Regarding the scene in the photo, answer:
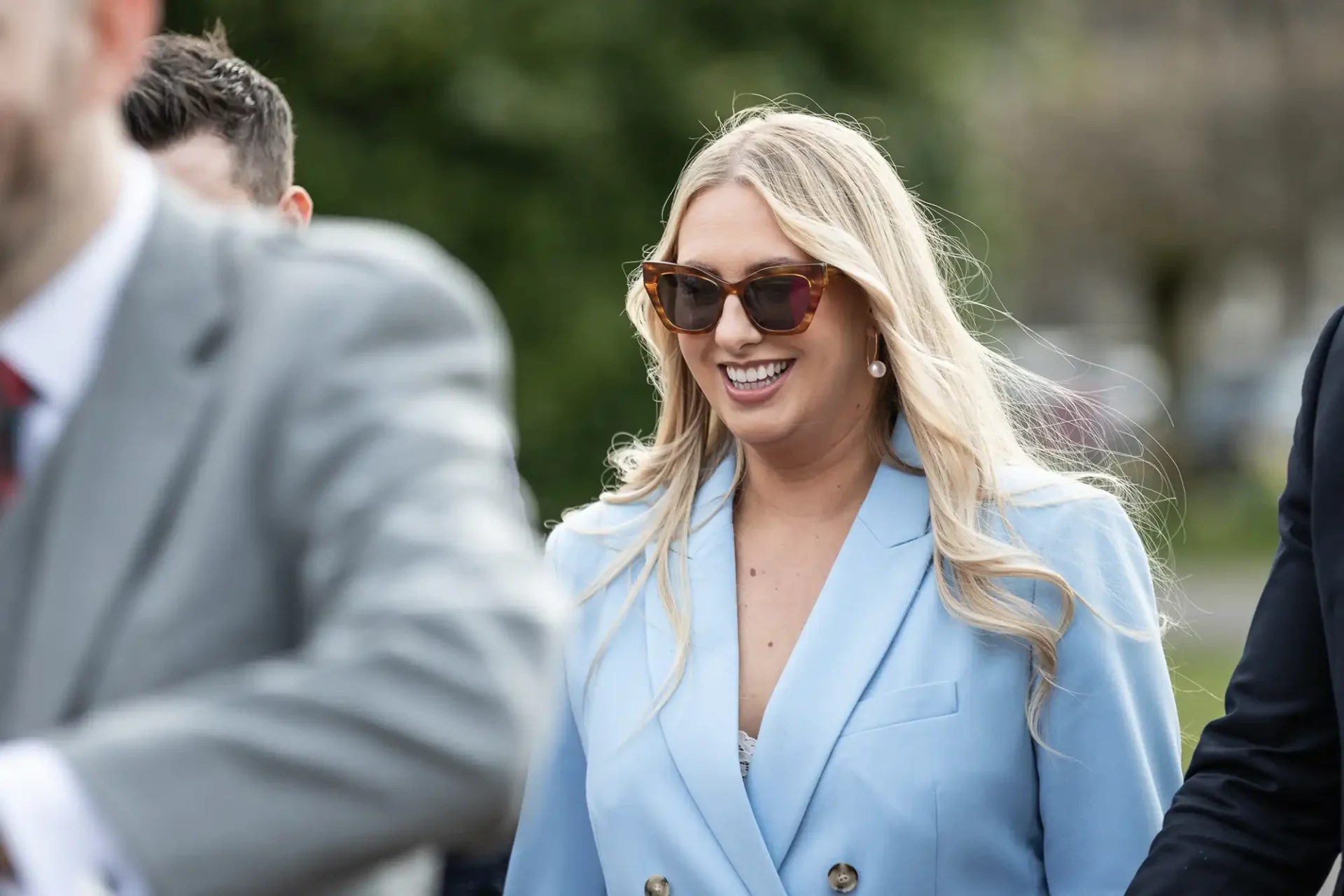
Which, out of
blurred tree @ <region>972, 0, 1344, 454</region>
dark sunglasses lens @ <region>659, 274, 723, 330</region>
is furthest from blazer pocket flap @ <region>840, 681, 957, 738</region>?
blurred tree @ <region>972, 0, 1344, 454</region>

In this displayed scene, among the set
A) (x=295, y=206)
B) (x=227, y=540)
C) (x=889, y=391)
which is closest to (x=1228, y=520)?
(x=889, y=391)

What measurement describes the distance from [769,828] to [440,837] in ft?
6.18

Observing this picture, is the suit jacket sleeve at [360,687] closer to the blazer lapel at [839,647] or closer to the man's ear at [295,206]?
the blazer lapel at [839,647]

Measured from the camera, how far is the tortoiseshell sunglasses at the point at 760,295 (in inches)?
139

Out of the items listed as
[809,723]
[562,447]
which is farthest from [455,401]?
[562,447]

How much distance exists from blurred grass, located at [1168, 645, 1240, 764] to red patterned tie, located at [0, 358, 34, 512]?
28.4 feet

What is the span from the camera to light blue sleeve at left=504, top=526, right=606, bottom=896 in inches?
139

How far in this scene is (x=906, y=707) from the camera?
10.8 ft

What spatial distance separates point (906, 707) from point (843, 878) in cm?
30

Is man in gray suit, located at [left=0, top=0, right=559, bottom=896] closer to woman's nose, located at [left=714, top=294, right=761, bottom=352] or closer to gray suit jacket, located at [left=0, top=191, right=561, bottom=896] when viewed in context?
gray suit jacket, located at [left=0, top=191, right=561, bottom=896]

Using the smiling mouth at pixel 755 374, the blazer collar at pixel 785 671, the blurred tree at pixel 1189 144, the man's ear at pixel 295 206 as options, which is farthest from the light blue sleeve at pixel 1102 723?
the blurred tree at pixel 1189 144

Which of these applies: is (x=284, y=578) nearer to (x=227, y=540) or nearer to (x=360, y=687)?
(x=227, y=540)

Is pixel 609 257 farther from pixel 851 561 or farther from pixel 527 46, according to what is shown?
pixel 851 561

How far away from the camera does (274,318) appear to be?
1.68 meters
